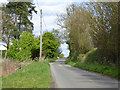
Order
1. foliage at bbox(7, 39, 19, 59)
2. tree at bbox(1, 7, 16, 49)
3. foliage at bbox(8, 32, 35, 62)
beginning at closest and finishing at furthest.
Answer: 1. foliage at bbox(8, 32, 35, 62)
2. foliage at bbox(7, 39, 19, 59)
3. tree at bbox(1, 7, 16, 49)

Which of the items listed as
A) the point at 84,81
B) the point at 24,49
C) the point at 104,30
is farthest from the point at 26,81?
the point at 24,49

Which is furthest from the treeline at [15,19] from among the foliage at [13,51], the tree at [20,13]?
the foliage at [13,51]

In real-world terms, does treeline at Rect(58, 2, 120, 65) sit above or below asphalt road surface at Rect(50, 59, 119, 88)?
above

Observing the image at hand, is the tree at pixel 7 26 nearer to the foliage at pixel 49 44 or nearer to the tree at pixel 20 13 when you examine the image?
the tree at pixel 20 13

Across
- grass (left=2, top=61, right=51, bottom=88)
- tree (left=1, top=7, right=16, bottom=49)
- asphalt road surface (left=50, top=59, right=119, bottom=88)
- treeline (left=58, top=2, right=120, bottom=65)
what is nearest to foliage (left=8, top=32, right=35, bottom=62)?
tree (left=1, top=7, right=16, bottom=49)

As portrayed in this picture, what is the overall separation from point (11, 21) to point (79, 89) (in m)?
36.2

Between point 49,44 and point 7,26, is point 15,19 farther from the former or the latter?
point 49,44

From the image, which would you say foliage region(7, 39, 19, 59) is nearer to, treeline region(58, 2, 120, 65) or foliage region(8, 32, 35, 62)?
foliage region(8, 32, 35, 62)

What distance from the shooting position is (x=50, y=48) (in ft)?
214

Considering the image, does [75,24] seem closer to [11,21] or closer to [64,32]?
[64,32]

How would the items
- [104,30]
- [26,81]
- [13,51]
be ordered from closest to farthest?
[26,81], [104,30], [13,51]

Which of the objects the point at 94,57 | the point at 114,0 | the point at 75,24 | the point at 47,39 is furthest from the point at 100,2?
the point at 47,39

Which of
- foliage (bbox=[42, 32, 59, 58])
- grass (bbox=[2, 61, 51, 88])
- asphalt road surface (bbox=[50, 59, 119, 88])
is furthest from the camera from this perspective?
foliage (bbox=[42, 32, 59, 58])

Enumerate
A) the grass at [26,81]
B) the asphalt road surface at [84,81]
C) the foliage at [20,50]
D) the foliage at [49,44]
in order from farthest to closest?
the foliage at [49,44]
the foliage at [20,50]
the asphalt road surface at [84,81]
the grass at [26,81]
